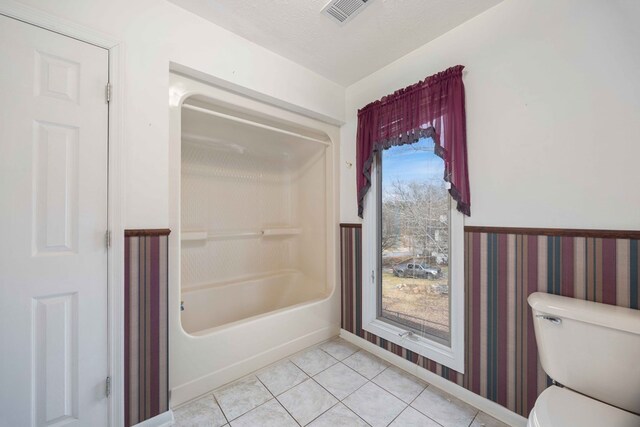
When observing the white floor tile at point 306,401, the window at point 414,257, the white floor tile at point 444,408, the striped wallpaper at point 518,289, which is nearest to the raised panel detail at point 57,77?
the window at point 414,257

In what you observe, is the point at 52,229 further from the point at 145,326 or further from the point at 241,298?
the point at 241,298

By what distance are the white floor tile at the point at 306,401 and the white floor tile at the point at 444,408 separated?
1.78 ft

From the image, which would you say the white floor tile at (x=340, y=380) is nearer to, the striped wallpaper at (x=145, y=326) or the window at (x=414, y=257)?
the window at (x=414, y=257)

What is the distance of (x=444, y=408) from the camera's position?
1.51 metres

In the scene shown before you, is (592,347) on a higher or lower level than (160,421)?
higher

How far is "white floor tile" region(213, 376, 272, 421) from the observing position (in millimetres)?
1499

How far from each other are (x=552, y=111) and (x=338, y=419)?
2.02 metres

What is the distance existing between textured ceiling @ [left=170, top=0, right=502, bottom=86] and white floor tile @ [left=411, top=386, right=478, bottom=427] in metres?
2.38

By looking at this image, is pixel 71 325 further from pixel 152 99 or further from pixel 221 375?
pixel 152 99

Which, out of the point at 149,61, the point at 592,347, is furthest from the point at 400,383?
the point at 149,61

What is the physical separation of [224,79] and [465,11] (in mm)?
1541

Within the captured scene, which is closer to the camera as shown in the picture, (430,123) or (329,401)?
(329,401)

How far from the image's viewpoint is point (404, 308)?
6.58 feet

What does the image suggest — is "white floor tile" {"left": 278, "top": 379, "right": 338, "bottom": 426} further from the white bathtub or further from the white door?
the white door
